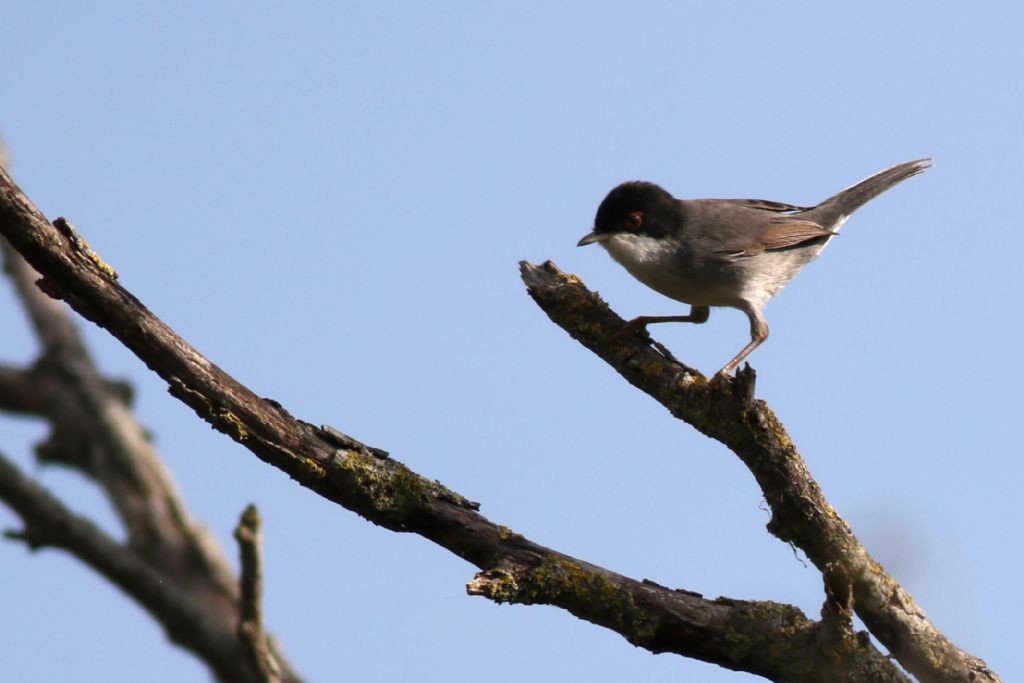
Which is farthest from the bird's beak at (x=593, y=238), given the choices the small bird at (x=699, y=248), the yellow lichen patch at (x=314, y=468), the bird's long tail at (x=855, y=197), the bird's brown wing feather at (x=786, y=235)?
the yellow lichen patch at (x=314, y=468)

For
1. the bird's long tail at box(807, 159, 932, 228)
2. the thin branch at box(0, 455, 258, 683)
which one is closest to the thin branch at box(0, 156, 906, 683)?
the thin branch at box(0, 455, 258, 683)

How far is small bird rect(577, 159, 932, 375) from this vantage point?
23.2 ft

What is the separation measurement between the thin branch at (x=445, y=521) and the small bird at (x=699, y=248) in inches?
94.8

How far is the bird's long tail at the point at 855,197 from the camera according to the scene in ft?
28.3

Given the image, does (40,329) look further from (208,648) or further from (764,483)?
(764,483)

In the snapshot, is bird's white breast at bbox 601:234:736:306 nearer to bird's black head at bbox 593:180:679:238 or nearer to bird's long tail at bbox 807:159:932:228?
bird's black head at bbox 593:180:679:238

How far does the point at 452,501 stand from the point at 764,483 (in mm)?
1218

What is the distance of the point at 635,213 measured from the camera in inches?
283

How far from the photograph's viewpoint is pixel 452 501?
4.39 meters

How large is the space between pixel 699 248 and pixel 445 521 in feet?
11.1

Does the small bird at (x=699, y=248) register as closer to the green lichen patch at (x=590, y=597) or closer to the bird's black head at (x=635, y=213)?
the bird's black head at (x=635, y=213)

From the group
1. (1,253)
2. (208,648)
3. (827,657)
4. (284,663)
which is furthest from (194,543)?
(827,657)

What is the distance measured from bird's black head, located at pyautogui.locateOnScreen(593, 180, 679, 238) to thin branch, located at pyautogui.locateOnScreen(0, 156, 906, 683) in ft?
10.4

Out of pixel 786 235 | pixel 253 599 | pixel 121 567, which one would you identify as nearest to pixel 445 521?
pixel 253 599
